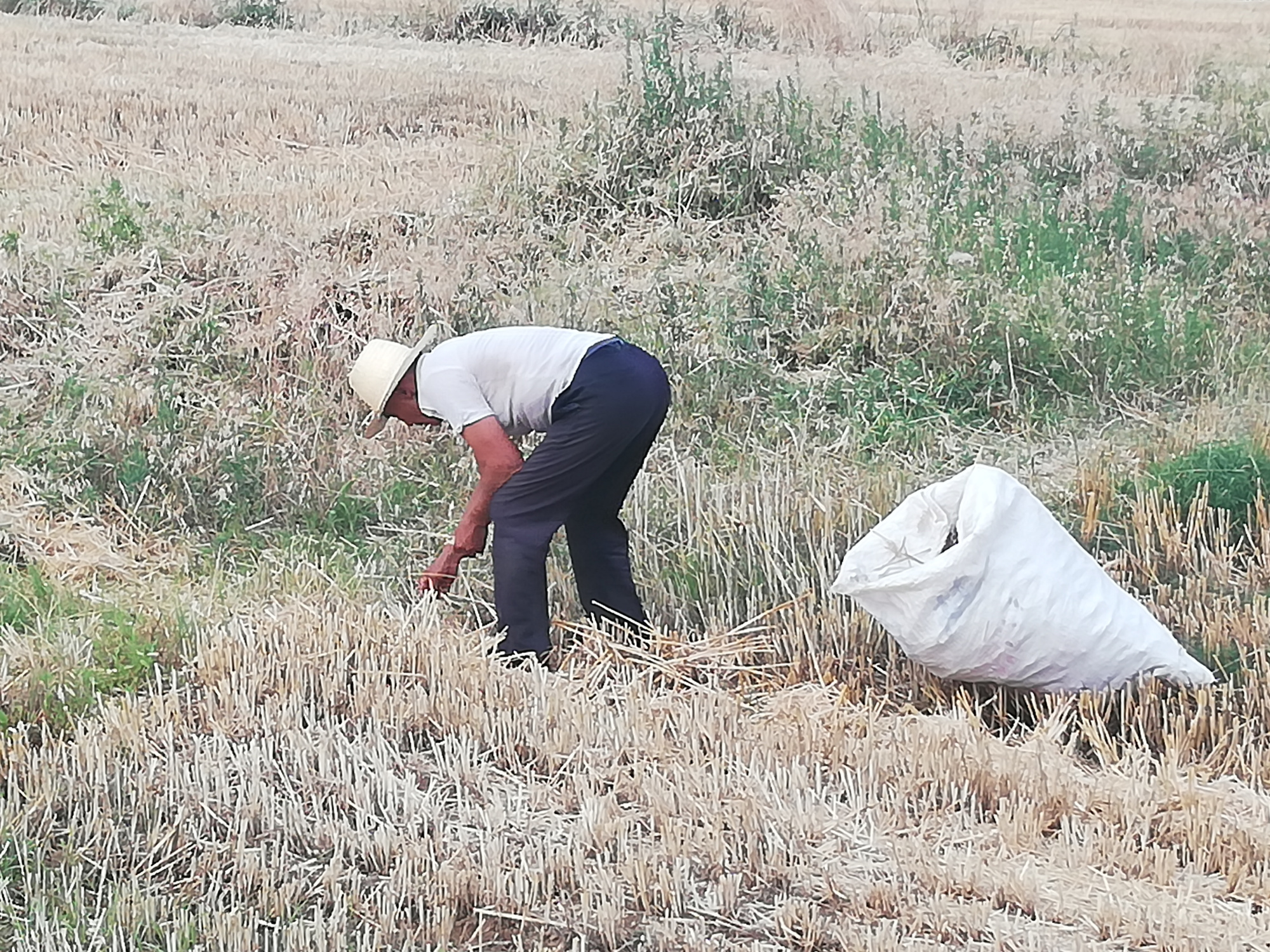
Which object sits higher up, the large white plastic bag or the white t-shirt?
the white t-shirt

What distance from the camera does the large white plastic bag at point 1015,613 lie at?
3.92 m

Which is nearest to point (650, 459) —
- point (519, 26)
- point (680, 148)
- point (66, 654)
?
point (680, 148)

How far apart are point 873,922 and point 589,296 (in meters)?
3.66

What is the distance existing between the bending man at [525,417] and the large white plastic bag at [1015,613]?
77 cm

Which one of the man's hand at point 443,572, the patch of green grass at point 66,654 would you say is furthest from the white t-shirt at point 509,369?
the patch of green grass at point 66,654

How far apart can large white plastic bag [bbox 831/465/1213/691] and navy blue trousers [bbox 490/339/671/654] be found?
2.41ft

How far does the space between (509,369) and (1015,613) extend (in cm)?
143

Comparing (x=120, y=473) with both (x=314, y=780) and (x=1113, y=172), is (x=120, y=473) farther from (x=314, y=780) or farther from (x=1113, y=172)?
(x=1113, y=172)

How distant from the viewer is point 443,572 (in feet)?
13.9

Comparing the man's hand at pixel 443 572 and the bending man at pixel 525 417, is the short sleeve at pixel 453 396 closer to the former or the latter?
the bending man at pixel 525 417

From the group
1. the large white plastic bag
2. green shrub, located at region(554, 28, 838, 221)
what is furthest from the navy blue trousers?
green shrub, located at region(554, 28, 838, 221)

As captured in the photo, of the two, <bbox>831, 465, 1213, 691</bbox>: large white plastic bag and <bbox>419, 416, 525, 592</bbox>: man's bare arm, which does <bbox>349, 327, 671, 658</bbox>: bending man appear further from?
<bbox>831, 465, 1213, 691</bbox>: large white plastic bag

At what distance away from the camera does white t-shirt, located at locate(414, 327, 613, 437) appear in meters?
4.02

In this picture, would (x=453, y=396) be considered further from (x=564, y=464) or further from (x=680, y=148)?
(x=680, y=148)
